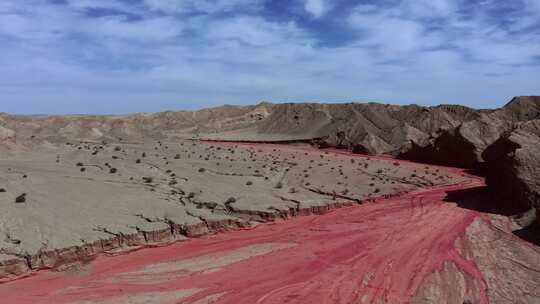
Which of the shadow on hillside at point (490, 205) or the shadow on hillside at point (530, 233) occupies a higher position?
the shadow on hillside at point (490, 205)

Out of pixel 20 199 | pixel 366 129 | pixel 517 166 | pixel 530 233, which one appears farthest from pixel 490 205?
pixel 366 129

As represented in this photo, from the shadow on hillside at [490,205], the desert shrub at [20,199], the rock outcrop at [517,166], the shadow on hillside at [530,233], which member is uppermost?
the rock outcrop at [517,166]

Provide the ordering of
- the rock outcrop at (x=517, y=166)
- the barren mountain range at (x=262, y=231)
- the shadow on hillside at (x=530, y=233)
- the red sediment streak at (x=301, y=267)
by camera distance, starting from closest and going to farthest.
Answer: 1. the red sediment streak at (x=301, y=267)
2. the barren mountain range at (x=262, y=231)
3. the shadow on hillside at (x=530, y=233)
4. the rock outcrop at (x=517, y=166)

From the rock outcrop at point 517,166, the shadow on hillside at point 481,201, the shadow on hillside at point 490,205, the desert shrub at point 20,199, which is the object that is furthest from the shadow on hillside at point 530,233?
the desert shrub at point 20,199

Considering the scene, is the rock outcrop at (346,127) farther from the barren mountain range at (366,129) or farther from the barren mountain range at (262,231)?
the barren mountain range at (262,231)

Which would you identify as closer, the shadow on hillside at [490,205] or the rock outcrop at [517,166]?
the shadow on hillside at [490,205]

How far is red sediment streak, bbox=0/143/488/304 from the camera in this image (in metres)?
9.99

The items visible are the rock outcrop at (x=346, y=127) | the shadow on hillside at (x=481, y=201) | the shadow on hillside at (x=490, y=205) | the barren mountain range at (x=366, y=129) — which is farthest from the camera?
the rock outcrop at (x=346, y=127)

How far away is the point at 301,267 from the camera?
1171 cm

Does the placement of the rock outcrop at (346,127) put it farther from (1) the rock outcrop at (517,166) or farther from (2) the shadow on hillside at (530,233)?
Result: (2) the shadow on hillside at (530,233)

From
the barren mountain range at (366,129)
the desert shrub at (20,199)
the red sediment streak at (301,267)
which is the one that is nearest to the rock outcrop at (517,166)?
the barren mountain range at (366,129)

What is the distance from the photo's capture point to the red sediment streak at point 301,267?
9.99 meters

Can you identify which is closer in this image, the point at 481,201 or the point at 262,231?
the point at 262,231

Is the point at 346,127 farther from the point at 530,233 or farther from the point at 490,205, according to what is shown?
the point at 530,233
